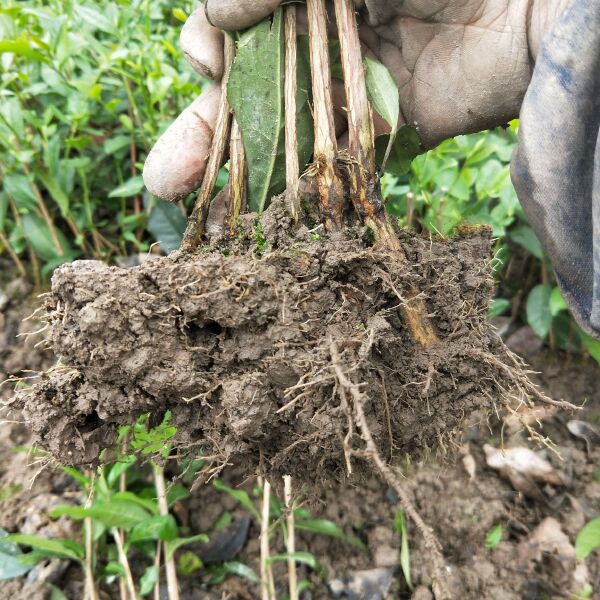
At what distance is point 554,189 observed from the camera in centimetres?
108

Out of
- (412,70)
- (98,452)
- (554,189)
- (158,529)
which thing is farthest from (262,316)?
(158,529)

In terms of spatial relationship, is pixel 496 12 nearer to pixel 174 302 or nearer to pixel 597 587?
pixel 174 302

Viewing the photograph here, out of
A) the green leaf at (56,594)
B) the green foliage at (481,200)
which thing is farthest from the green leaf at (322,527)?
the green foliage at (481,200)

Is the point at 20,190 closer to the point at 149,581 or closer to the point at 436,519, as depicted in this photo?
the point at 149,581

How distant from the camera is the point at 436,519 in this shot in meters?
1.87

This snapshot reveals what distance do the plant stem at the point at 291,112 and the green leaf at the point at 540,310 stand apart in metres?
1.43

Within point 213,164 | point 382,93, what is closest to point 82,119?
point 213,164

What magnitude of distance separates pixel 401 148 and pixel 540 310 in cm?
117

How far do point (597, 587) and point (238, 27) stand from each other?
1.87m

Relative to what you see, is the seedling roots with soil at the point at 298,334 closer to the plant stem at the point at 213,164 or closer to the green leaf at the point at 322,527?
the plant stem at the point at 213,164

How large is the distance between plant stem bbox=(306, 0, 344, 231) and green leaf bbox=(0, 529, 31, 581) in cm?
132

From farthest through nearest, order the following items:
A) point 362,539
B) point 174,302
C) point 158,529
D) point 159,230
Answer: point 159,230 → point 362,539 → point 158,529 → point 174,302

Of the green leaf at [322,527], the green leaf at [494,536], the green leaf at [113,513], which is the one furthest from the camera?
the green leaf at [494,536]

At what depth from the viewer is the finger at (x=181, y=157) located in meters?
1.24
